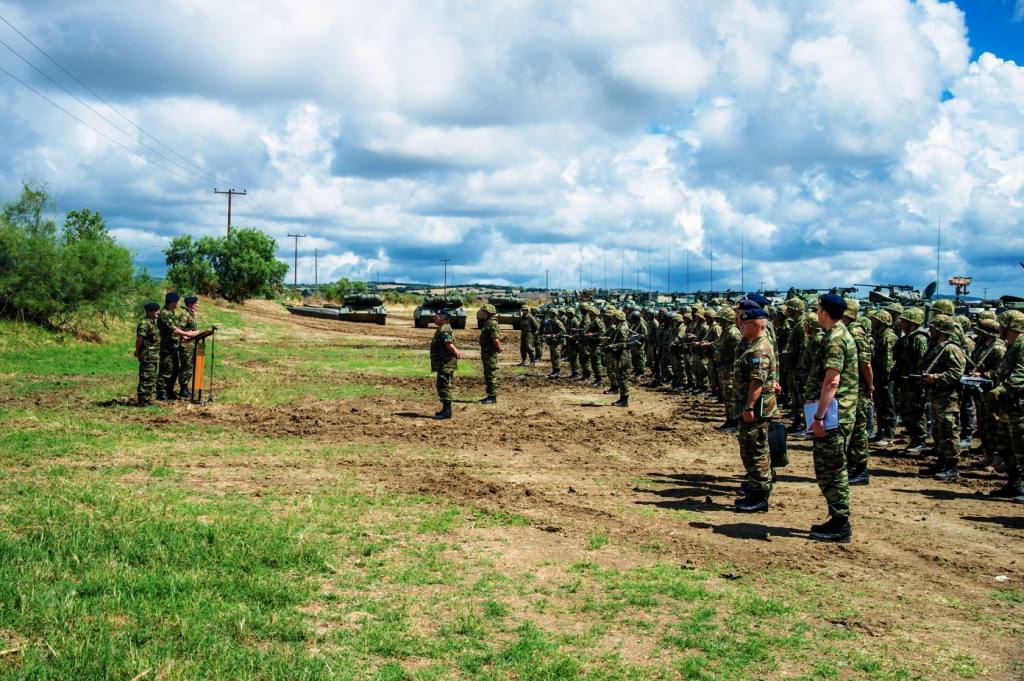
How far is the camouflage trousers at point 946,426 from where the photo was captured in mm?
10508

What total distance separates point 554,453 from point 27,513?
6719 millimetres

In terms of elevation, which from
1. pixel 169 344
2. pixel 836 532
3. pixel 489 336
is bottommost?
pixel 836 532

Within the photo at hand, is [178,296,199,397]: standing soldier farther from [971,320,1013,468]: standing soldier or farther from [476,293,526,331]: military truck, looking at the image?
[476,293,526,331]: military truck

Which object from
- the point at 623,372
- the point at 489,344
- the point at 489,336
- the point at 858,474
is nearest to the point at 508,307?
the point at 623,372

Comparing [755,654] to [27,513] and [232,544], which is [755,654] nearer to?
[232,544]

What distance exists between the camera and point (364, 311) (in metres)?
48.7

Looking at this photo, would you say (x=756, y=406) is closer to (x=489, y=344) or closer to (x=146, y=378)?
(x=489, y=344)

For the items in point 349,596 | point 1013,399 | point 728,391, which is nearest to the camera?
point 349,596

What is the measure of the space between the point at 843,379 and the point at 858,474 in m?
2.93

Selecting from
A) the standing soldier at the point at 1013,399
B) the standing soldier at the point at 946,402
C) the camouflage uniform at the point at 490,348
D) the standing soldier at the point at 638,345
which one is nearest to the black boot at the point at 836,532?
the standing soldier at the point at 1013,399

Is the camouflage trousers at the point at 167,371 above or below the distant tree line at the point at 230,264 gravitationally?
below

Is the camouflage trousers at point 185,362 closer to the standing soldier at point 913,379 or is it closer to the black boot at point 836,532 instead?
the black boot at point 836,532

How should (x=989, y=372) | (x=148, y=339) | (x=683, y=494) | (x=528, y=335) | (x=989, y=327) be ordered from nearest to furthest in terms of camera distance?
(x=683, y=494)
(x=989, y=372)
(x=989, y=327)
(x=148, y=339)
(x=528, y=335)

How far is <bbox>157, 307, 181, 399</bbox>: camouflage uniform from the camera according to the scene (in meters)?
14.5
